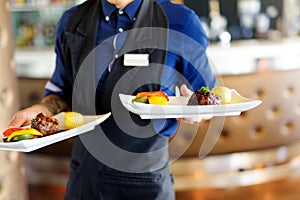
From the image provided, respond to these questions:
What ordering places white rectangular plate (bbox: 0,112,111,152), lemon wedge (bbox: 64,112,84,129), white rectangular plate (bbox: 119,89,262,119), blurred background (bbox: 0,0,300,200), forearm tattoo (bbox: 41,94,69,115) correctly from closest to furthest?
1. white rectangular plate (bbox: 0,112,111,152)
2. white rectangular plate (bbox: 119,89,262,119)
3. lemon wedge (bbox: 64,112,84,129)
4. forearm tattoo (bbox: 41,94,69,115)
5. blurred background (bbox: 0,0,300,200)

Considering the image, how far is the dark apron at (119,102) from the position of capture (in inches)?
60.0

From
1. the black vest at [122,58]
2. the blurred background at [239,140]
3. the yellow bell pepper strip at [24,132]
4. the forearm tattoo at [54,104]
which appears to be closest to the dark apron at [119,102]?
the black vest at [122,58]

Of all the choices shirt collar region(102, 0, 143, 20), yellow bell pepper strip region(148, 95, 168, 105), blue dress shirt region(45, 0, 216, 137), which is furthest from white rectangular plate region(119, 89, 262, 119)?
shirt collar region(102, 0, 143, 20)

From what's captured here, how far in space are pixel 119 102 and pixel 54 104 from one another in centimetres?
26

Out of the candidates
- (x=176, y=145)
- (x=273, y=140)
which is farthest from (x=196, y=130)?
(x=273, y=140)

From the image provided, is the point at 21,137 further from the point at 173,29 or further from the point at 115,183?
the point at 173,29

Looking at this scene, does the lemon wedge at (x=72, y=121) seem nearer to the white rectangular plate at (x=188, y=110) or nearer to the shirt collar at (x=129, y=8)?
the white rectangular plate at (x=188, y=110)

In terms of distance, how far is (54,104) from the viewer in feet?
5.44

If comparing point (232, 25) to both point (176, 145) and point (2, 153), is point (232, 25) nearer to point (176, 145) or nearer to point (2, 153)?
point (176, 145)

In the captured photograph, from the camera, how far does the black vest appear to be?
4.99 ft

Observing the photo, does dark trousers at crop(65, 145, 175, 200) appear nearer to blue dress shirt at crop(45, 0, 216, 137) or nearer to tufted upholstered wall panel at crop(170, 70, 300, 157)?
blue dress shirt at crop(45, 0, 216, 137)

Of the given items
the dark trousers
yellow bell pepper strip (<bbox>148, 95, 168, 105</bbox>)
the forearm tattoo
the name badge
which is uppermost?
the name badge

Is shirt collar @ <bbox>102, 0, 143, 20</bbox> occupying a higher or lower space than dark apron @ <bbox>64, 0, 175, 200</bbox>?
higher

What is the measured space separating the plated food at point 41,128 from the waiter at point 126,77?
0.54 ft
